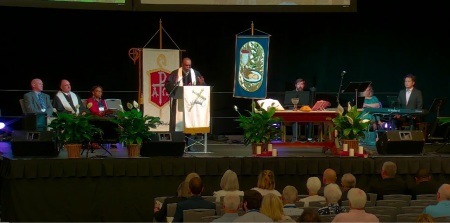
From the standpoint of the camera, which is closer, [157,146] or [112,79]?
[157,146]

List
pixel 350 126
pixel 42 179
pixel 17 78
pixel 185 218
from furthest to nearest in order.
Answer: pixel 17 78, pixel 350 126, pixel 42 179, pixel 185 218

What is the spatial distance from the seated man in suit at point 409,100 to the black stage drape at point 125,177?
2.48 meters

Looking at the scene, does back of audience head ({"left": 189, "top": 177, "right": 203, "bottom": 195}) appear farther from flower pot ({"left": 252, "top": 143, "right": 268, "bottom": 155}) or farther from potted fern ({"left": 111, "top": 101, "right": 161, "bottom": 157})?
flower pot ({"left": 252, "top": 143, "right": 268, "bottom": 155})

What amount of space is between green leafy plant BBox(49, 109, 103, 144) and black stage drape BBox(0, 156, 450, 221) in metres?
0.32

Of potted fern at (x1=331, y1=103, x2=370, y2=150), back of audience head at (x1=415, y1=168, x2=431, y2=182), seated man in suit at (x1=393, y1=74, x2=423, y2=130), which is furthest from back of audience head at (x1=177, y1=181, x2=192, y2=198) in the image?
seated man in suit at (x1=393, y1=74, x2=423, y2=130)

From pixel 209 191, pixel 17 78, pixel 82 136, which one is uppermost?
pixel 17 78

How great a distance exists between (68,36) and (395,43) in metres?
6.54

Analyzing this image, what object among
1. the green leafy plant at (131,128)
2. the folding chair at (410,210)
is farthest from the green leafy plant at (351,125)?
the folding chair at (410,210)

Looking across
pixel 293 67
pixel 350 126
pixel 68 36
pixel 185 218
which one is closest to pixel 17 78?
pixel 68 36

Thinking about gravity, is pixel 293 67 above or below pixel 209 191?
above

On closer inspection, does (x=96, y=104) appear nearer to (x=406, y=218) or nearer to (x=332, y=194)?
(x=332, y=194)

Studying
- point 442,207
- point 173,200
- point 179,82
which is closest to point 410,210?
point 442,207

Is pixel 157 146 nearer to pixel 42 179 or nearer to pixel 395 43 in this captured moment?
pixel 42 179

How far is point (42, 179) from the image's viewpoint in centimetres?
1096
